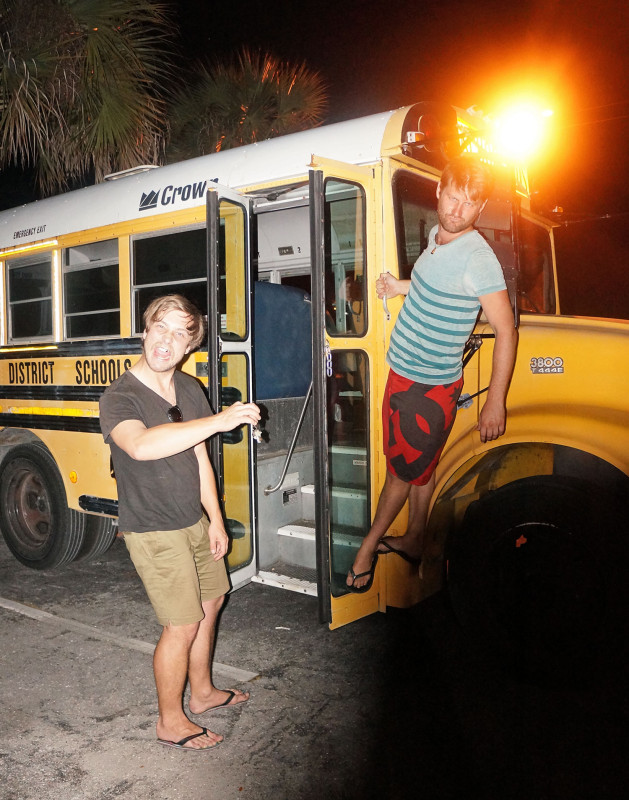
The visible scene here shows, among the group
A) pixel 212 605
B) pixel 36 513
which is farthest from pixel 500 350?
pixel 36 513

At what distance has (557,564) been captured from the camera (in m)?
3.18

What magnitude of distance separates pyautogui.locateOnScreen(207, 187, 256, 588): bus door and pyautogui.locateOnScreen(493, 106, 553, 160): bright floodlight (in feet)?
5.05

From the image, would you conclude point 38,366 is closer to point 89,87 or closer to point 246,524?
point 246,524

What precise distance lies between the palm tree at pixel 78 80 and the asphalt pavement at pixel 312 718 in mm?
5022

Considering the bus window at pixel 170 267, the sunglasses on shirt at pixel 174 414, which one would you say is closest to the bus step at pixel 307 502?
the bus window at pixel 170 267

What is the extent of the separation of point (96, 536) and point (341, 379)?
112 inches

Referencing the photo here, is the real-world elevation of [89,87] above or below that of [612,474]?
above

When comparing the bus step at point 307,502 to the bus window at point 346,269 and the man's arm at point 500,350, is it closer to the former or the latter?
the bus window at point 346,269

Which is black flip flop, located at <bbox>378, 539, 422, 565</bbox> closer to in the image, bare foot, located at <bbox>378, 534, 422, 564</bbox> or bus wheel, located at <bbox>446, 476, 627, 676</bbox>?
bare foot, located at <bbox>378, 534, 422, 564</bbox>

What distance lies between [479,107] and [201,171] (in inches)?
66.5

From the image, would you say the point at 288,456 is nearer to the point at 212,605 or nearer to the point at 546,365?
the point at 212,605

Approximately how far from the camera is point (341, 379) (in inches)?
143

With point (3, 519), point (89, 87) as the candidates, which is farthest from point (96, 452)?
point (89, 87)

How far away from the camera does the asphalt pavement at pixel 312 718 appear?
2746 mm
